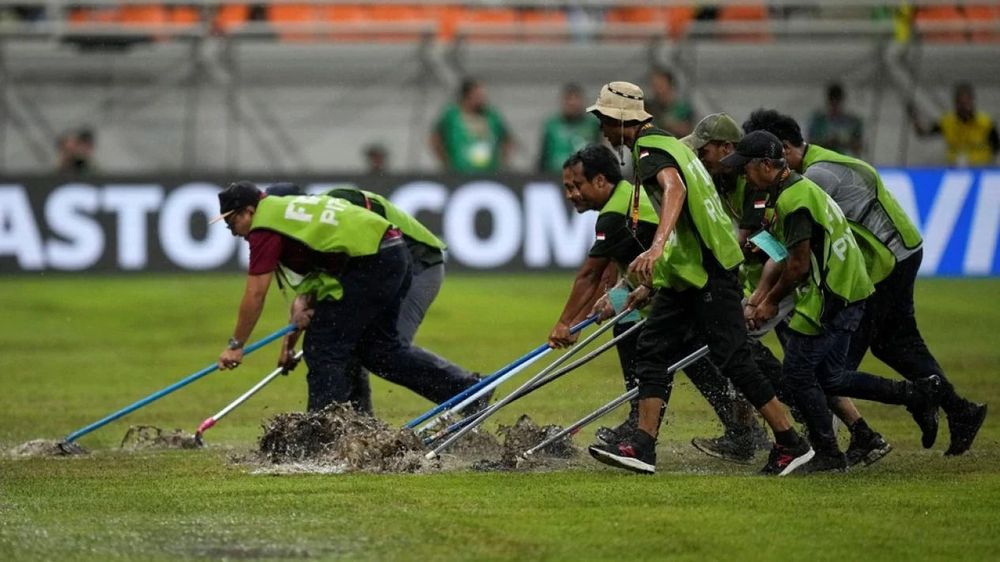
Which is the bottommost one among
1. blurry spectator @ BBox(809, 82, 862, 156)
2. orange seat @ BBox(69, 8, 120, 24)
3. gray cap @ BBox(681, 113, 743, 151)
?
blurry spectator @ BBox(809, 82, 862, 156)

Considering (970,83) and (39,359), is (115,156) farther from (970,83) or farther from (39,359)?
(970,83)

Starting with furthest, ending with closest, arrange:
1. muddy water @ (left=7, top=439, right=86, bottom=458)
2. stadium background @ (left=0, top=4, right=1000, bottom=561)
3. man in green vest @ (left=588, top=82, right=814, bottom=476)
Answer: stadium background @ (left=0, top=4, right=1000, bottom=561) → muddy water @ (left=7, top=439, right=86, bottom=458) → man in green vest @ (left=588, top=82, right=814, bottom=476)

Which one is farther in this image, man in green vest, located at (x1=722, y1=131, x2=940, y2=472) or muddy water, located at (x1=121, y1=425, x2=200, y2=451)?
muddy water, located at (x1=121, y1=425, x2=200, y2=451)

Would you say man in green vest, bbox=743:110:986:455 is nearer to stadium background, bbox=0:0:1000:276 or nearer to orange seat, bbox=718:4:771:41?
stadium background, bbox=0:0:1000:276

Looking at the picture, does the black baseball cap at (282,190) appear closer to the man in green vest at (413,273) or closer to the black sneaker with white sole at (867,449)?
the man in green vest at (413,273)

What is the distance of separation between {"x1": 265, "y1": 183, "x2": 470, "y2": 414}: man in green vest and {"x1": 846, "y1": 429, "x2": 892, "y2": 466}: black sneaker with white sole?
3.09 meters

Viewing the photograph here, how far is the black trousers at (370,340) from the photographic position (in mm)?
11703

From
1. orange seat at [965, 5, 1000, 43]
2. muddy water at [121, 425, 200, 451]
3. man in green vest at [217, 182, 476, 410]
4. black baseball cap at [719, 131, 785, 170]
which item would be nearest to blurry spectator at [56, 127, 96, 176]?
muddy water at [121, 425, 200, 451]

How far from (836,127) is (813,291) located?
1463cm

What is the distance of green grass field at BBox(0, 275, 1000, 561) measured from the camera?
8.48 meters

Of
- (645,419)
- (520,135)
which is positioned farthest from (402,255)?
(520,135)

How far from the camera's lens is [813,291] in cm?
1075

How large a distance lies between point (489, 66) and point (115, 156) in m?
5.69

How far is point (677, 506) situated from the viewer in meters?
9.42
